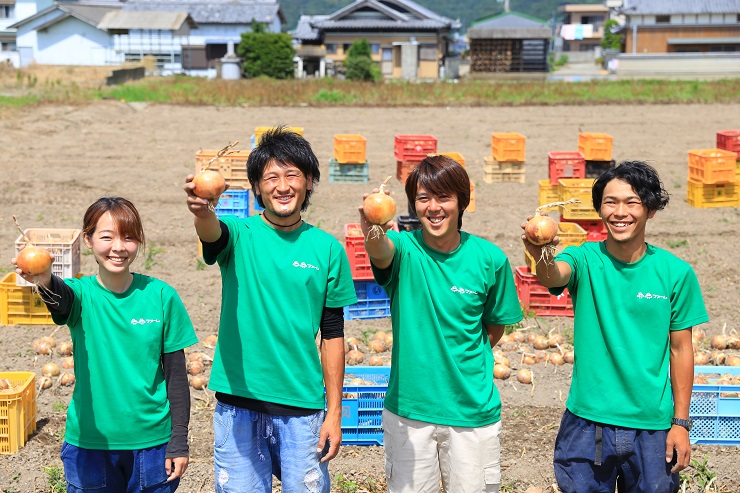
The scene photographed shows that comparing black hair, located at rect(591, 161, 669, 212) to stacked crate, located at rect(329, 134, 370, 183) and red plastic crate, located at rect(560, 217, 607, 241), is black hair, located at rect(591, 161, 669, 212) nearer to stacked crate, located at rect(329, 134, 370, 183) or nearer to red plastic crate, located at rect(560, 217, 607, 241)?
red plastic crate, located at rect(560, 217, 607, 241)

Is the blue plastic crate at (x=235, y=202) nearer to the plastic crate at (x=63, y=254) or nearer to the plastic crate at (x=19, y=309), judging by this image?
the plastic crate at (x=63, y=254)

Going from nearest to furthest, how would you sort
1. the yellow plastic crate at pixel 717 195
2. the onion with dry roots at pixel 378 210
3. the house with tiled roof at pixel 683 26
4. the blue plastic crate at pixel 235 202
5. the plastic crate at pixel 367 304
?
the onion with dry roots at pixel 378 210 → the plastic crate at pixel 367 304 → the blue plastic crate at pixel 235 202 → the yellow plastic crate at pixel 717 195 → the house with tiled roof at pixel 683 26

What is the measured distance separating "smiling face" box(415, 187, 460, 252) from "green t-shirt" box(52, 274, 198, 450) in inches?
45.8

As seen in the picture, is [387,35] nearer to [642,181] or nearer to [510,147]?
[510,147]

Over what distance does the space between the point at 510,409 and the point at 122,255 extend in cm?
362

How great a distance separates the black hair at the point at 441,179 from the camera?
3.82 m

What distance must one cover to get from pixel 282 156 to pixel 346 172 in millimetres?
11702

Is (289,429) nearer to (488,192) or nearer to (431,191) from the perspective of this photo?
(431,191)

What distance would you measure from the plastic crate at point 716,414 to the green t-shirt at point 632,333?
80.5 inches

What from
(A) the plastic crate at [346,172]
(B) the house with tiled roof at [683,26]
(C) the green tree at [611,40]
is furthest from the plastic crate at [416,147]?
(C) the green tree at [611,40]

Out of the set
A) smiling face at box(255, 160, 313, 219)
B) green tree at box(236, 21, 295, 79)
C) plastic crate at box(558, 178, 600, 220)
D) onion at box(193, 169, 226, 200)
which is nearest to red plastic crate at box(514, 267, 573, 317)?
plastic crate at box(558, 178, 600, 220)

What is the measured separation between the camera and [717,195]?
13.5 meters

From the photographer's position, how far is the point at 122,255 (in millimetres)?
3744

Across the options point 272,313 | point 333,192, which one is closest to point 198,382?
point 272,313
